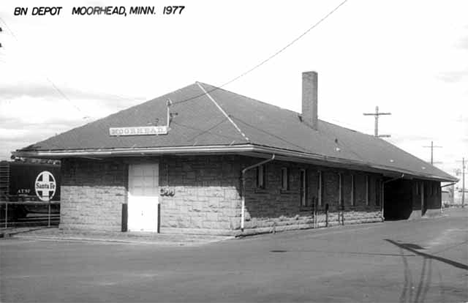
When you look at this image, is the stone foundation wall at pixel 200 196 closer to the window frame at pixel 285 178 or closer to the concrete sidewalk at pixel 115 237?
the window frame at pixel 285 178

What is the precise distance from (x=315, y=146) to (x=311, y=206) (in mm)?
2614

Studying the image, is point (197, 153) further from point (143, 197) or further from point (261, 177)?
point (143, 197)

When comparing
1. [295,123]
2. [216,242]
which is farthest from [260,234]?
[295,123]

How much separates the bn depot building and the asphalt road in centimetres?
275

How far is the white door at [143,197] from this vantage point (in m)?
23.1

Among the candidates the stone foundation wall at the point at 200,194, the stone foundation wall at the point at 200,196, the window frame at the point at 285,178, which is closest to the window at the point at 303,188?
the stone foundation wall at the point at 200,196

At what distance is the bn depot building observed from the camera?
70.5ft

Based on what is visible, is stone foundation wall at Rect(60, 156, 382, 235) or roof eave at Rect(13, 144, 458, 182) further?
stone foundation wall at Rect(60, 156, 382, 235)

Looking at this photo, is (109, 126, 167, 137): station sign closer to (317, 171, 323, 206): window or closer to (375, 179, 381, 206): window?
(317, 171, 323, 206): window

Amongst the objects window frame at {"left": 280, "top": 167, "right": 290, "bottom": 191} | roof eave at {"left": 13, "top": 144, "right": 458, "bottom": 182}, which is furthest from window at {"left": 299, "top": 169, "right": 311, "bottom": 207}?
window frame at {"left": 280, "top": 167, "right": 290, "bottom": 191}

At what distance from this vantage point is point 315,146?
1082 inches

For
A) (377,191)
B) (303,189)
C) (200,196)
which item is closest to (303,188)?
(303,189)

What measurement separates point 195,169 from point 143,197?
8.49 ft

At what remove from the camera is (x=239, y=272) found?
12.4m
